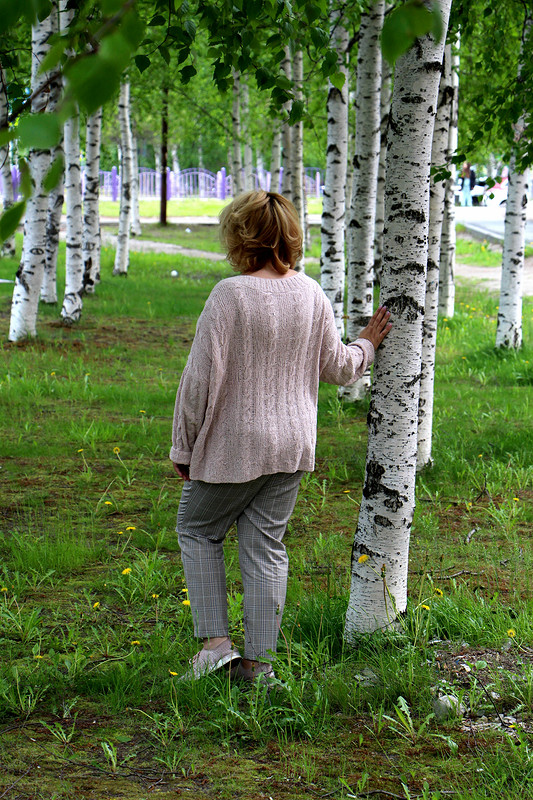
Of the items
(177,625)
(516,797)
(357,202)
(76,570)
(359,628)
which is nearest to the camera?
(516,797)

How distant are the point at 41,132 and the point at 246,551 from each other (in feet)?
7.24

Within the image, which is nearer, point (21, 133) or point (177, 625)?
point (21, 133)

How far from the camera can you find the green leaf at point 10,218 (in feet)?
3.81

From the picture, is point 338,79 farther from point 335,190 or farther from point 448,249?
point 448,249

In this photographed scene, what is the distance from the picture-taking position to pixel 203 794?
251cm

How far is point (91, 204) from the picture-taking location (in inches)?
527

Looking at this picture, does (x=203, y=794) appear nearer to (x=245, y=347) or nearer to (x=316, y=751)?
(x=316, y=751)

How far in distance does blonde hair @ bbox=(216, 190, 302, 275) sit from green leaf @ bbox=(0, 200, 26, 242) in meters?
1.75

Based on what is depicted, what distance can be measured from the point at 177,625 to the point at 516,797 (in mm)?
1673

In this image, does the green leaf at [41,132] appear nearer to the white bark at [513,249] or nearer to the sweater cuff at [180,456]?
the sweater cuff at [180,456]

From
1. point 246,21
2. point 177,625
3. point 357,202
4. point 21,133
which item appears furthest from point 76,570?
point 357,202

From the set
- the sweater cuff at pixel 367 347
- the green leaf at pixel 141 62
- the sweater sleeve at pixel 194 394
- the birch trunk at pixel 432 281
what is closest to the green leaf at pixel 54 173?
the sweater sleeve at pixel 194 394

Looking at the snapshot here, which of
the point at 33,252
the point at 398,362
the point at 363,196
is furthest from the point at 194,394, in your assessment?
the point at 33,252

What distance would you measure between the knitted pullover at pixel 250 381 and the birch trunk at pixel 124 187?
1337 centimetres
